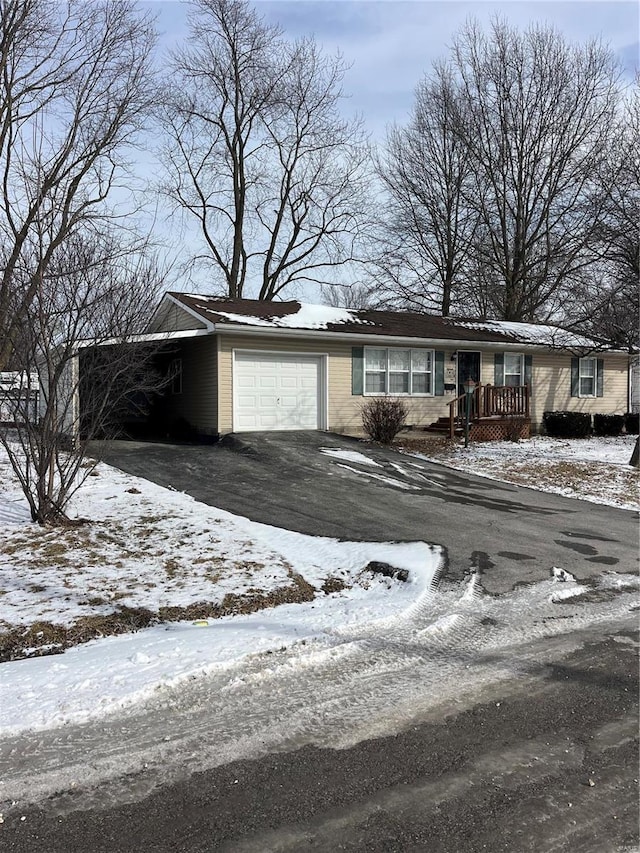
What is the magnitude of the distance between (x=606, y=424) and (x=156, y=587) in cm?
1778

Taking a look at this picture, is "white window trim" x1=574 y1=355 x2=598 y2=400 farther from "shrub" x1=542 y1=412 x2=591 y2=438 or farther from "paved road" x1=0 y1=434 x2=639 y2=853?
"paved road" x1=0 y1=434 x2=639 y2=853

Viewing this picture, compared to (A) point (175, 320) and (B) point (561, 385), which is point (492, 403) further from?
(A) point (175, 320)

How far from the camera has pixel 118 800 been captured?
8.47ft

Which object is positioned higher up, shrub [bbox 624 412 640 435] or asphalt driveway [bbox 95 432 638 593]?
shrub [bbox 624 412 640 435]

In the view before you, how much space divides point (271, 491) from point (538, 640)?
5.73m

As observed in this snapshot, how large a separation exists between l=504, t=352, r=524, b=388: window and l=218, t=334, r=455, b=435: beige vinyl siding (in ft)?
7.62

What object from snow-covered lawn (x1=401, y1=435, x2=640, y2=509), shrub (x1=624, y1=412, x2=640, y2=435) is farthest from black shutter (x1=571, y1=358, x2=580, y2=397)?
snow-covered lawn (x1=401, y1=435, x2=640, y2=509)

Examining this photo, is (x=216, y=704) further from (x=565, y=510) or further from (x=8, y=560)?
(x=565, y=510)


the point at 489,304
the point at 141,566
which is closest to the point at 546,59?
the point at 489,304

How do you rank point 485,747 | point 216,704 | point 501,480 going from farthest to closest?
point 501,480 → point 216,704 → point 485,747

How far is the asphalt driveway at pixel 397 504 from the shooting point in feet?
21.9

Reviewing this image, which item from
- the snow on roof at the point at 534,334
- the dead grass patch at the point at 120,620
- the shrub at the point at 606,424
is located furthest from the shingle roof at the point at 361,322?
the dead grass patch at the point at 120,620

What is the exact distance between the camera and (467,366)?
18.0 meters

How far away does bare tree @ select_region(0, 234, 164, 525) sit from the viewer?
6844 millimetres
